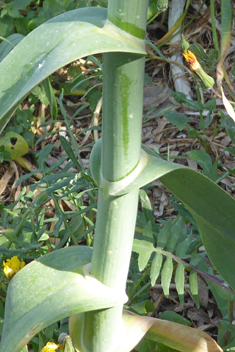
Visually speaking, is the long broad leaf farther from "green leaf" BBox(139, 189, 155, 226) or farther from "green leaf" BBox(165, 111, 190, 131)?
"green leaf" BBox(165, 111, 190, 131)

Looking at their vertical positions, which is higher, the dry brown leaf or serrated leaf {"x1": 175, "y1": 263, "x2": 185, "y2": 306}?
serrated leaf {"x1": 175, "y1": 263, "x2": 185, "y2": 306}

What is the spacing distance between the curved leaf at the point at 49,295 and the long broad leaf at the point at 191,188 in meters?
0.14

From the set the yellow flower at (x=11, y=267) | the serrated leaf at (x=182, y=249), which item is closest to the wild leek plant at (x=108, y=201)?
the serrated leaf at (x=182, y=249)

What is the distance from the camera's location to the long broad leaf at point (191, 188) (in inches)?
16.4

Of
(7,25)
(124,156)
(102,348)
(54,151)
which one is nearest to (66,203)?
(54,151)

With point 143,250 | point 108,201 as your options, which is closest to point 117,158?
point 108,201

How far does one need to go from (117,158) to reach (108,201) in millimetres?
59

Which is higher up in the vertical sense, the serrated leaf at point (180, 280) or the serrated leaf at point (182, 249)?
the serrated leaf at point (182, 249)

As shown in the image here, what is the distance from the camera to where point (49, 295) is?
0.50 meters

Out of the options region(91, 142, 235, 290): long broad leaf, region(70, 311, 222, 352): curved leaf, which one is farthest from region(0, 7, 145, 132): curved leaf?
region(70, 311, 222, 352): curved leaf

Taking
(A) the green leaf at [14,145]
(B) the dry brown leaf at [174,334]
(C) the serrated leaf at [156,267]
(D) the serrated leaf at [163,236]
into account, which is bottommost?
(A) the green leaf at [14,145]

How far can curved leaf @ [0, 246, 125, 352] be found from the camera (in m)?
0.47

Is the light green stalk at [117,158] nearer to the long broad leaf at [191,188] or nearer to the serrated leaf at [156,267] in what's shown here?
the long broad leaf at [191,188]

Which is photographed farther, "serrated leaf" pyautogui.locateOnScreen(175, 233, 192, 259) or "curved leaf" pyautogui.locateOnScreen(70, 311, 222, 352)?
"serrated leaf" pyautogui.locateOnScreen(175, 233, 192, 259)
